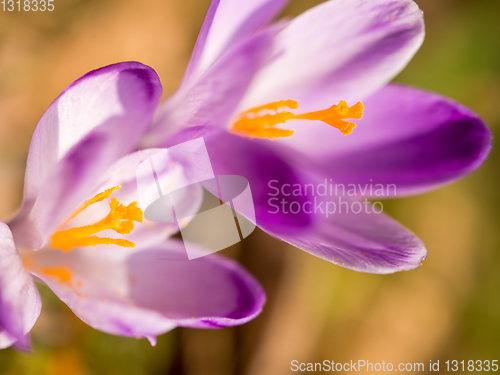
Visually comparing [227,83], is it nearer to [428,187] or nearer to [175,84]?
[428,187]

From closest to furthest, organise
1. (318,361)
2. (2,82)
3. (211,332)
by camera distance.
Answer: (2,82), (211,332), (318,361)

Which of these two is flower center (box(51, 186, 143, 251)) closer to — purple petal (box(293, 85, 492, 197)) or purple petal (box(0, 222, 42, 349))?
purple petal (box(0, 222, 42, 349))


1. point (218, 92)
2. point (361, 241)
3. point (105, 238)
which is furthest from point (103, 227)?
point (361, 241)

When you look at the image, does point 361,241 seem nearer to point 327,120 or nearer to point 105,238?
point 327,120

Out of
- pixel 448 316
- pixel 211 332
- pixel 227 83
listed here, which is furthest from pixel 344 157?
pixel 448 316

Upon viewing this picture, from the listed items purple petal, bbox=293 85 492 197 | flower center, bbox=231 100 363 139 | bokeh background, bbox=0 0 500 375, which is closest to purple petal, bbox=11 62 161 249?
flower center, bbox=231 100 363 139

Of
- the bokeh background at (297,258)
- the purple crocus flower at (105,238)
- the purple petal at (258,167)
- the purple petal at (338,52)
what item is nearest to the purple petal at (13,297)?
the purple crocus flower at (105,238)
